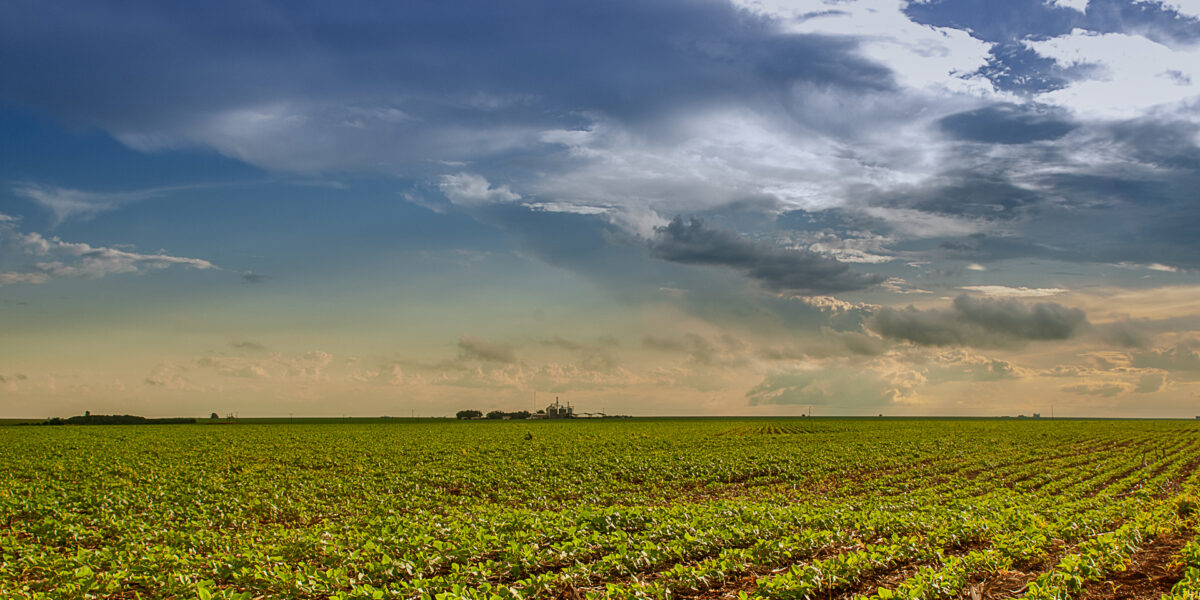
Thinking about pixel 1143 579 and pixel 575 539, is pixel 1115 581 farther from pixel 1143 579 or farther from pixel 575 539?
pixel 575 539

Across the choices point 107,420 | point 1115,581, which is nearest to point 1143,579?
point 1115,581

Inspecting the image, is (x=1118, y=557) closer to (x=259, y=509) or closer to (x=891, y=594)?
(x=891, y=594)

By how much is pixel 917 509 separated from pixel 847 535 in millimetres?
6713

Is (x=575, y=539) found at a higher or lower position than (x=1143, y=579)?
higher

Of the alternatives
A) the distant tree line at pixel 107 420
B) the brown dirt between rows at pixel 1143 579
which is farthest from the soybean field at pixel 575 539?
the distant tree line at pixel 107 420

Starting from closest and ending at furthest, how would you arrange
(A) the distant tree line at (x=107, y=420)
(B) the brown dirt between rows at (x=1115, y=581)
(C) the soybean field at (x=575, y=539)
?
1. (B) the brown dirt between rows at (x=1115, y=581)
2. (C) the soybean field at (x=575, y=539)
3. (A) the distant tree line at (x=107, y=420)

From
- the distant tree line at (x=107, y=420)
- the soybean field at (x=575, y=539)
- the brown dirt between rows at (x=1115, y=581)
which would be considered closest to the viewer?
the brown dirt between rows at (x=1115, y=581)

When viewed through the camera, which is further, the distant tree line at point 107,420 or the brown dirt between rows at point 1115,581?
the distant tree line at point 107,420

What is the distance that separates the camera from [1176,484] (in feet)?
111

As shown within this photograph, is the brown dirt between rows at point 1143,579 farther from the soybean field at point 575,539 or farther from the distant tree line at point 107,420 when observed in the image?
the distant tree line at point 107,420

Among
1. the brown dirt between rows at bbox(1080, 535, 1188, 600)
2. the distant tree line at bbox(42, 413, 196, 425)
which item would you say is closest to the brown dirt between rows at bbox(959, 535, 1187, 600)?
the brown dirt between rows at bbox(1080, 535, 1188, 600)

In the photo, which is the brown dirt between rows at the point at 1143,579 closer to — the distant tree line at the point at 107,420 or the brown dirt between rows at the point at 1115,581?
the brown dirt between rows at the point at 1115,581

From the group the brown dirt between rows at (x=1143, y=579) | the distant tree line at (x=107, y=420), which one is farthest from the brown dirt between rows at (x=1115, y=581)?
the distant tree line at (x=107, y=420)

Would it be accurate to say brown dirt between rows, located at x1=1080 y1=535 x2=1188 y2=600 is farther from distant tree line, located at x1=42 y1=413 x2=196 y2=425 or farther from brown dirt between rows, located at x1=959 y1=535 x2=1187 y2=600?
distant tree line, located at x1=42 y1=413 x2=196 y2=425
